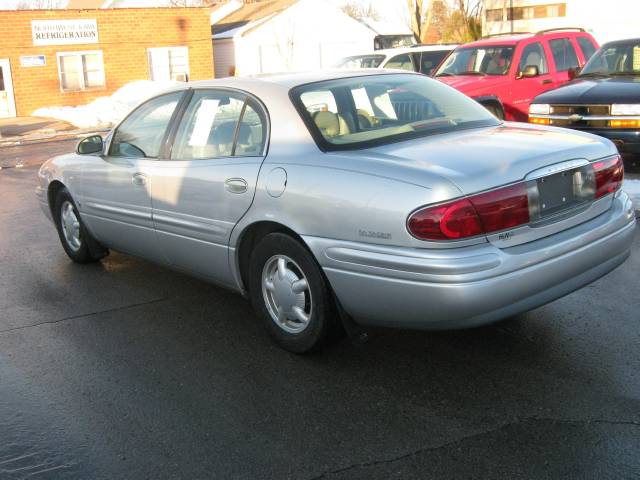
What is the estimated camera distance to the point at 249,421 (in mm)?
3578

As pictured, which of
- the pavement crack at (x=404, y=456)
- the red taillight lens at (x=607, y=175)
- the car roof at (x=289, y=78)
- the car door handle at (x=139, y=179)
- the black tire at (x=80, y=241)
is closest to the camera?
the pavement crack at (x=404, y=456)

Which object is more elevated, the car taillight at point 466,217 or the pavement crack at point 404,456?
the car taillight at point 466,217

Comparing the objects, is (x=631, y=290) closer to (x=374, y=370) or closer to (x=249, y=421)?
(x=374, y=370)

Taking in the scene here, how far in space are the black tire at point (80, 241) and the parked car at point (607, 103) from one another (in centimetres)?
576

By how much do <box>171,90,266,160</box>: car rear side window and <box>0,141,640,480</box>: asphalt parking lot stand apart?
3.64ft

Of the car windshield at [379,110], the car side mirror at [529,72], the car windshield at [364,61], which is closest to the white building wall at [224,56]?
the car windshield at [364,61]

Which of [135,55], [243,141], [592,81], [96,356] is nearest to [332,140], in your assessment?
[243,141]

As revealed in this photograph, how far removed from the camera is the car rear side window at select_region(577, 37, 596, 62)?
13.2 metres

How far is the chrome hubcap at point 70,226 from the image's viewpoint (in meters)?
6.41

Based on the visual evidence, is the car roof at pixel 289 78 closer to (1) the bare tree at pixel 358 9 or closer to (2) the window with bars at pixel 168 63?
(2) the window with bars at pixel 168 63

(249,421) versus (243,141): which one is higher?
(243,141)

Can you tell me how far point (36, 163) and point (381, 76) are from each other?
11831 mm

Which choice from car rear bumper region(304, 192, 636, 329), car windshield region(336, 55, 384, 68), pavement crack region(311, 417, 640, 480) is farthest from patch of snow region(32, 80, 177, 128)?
pavement crack region(311, 417, 640, 480)

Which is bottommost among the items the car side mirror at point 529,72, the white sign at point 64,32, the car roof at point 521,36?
the car side mirror at point 529,72
